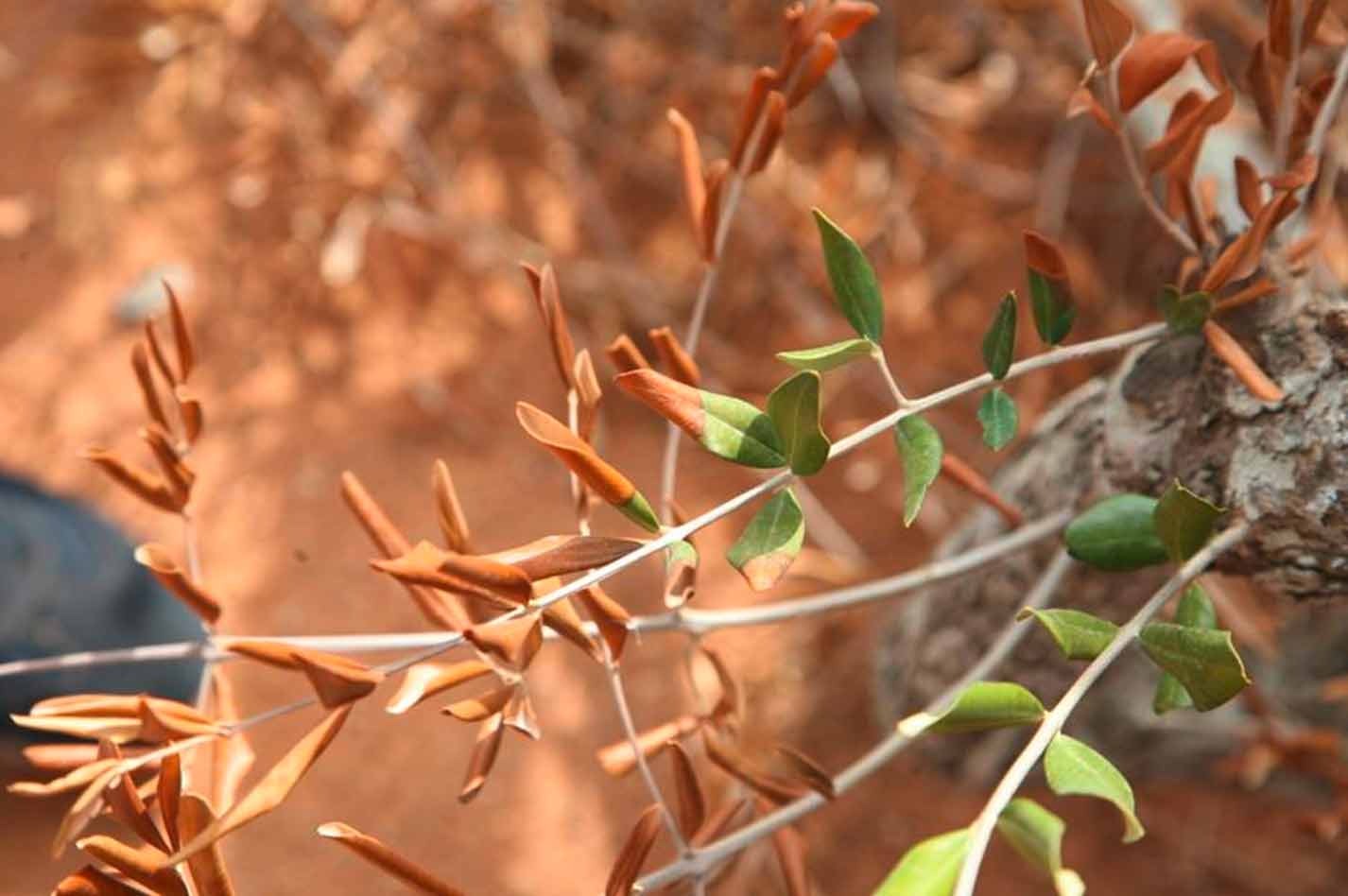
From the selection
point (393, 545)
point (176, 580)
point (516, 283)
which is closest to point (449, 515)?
point (393, 545)

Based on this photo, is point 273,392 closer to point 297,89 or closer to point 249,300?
point 249,300

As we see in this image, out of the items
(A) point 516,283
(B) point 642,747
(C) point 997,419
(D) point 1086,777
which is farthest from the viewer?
(A) point 516,283

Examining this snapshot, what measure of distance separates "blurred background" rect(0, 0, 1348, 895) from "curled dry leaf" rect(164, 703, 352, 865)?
67 cm

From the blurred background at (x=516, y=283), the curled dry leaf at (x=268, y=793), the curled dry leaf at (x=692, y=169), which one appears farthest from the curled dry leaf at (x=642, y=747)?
the blurred background at (x=516, y=283)

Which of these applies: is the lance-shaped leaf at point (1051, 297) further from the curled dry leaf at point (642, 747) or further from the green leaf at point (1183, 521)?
the curled dry leaf at point (642, 747)

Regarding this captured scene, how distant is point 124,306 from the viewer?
1436 millimetres

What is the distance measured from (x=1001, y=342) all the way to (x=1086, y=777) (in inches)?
7.8

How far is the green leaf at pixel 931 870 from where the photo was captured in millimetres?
490

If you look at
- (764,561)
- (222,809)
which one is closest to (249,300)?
(222,809)

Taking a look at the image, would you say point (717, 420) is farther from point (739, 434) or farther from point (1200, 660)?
point (1200, 660)

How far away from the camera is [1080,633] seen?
54cm

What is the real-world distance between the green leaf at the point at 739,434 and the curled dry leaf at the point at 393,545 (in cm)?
16

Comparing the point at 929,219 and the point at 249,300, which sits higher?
the point at 249,300

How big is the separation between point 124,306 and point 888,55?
3.03ft
